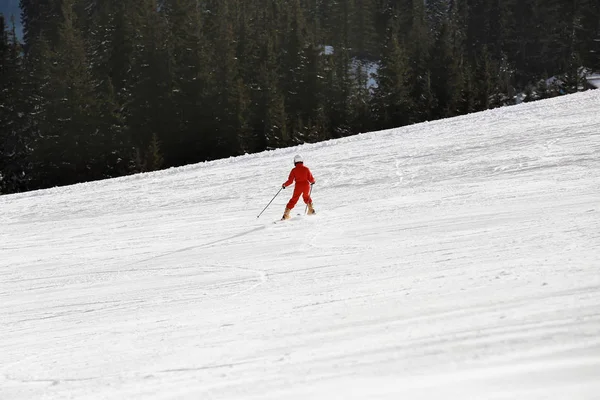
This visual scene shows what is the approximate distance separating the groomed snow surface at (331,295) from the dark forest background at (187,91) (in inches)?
1165

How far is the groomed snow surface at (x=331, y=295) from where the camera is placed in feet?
13.1

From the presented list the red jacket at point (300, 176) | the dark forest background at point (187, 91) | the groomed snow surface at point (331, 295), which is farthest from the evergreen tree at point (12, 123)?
the red jacket at point (300, 176)

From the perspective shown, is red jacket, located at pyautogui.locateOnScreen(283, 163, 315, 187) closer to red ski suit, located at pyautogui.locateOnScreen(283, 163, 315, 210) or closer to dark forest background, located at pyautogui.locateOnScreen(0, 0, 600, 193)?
red ski suit, located at pyautogui.locateOnScreen(283, 163, 315, 210)

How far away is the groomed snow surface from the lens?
13.1 feet

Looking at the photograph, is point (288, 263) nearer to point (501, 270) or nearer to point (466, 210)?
point (501, 270)

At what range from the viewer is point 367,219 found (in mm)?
11570

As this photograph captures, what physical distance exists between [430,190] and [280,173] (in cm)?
641

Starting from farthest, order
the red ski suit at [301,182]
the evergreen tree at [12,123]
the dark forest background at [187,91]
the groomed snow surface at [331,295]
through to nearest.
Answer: the evergreen tree at [12,123]
the dark forest background at [187,91]
the red ski suit at [301,182]
the groomed snow surface at [331,295]

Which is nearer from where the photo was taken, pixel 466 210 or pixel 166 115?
pixel 466 210

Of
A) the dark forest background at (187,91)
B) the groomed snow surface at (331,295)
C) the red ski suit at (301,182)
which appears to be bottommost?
the groomed snow surface at (331,295)

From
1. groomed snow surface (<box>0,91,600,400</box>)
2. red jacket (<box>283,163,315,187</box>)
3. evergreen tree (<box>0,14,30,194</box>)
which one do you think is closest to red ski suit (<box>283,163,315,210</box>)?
red jacket (<box>283,163,315,187</box>)

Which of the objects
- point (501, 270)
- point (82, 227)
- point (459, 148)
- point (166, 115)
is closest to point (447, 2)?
point (166, 115)

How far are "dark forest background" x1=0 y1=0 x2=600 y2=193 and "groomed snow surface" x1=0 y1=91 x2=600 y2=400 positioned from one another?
2960cm

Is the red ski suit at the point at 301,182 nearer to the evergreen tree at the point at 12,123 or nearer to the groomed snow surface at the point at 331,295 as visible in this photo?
the groomed snow surface at the point at 331,295
